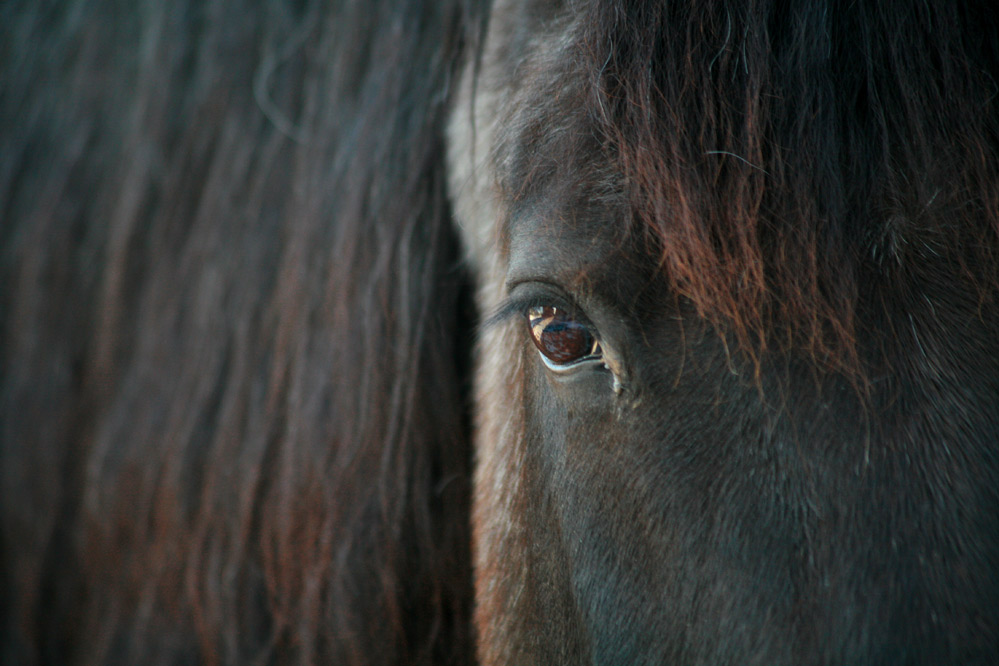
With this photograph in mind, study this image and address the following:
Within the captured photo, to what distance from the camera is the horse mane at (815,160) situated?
0.96 meters

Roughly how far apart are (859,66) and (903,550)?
622mm

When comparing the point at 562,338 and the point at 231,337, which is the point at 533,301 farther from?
the point at 231,337

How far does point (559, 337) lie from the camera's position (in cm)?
118

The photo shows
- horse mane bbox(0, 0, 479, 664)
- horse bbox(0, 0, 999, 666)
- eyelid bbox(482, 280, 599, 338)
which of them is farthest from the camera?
horse mane bbox(0, 0, 479, 664)

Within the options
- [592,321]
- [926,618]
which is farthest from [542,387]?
[926,618]

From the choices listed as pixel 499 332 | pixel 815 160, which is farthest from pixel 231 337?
pixel 815 160

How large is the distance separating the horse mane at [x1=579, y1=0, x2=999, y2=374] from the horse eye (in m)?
0.18

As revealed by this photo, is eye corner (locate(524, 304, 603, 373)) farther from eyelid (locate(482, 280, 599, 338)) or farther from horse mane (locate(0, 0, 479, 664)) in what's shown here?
horse mane (locate(0, 0, 479, 664))

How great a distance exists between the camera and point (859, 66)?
1016mm

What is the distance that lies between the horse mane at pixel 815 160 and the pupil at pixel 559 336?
18cm

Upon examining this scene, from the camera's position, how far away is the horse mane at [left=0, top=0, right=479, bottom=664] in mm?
Result: 1530

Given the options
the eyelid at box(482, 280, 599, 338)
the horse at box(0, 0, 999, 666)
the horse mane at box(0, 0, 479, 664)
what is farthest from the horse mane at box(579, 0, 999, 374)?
the horse mane at box(0, 0, 479, 664)

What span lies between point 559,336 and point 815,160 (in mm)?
436

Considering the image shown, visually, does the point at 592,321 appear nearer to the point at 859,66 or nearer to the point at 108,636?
the point at 859,66
